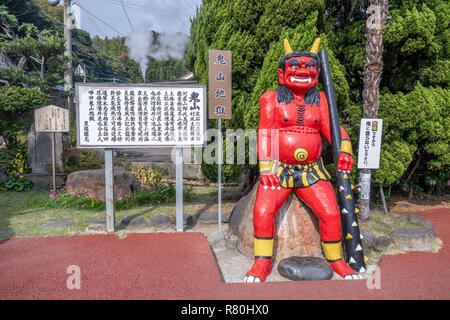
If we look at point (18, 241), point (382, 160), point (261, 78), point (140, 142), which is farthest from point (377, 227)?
point (18, 241)

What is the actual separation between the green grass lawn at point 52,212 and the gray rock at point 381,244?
302 cm

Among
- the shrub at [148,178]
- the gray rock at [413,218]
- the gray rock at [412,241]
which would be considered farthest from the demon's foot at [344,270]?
the shrub at [148,178]

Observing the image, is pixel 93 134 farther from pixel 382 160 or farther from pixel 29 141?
pixel 29 141

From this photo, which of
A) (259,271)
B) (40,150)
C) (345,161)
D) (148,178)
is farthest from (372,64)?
(40,150)

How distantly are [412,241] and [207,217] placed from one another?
11.1ft

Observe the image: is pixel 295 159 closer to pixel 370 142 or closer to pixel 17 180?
pixel 370 142

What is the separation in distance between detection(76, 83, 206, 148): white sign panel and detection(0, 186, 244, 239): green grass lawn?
5.20 feet

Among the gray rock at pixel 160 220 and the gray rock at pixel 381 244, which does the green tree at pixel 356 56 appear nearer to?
the gray rock at pixel 381 244

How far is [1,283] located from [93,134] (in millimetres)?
2531

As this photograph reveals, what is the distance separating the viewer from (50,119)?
27.1ft

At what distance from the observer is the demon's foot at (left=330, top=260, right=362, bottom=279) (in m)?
3.60

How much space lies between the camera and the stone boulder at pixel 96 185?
7.14 m

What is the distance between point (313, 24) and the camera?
17.5 ft

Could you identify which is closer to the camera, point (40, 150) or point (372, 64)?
point (372, 64)
